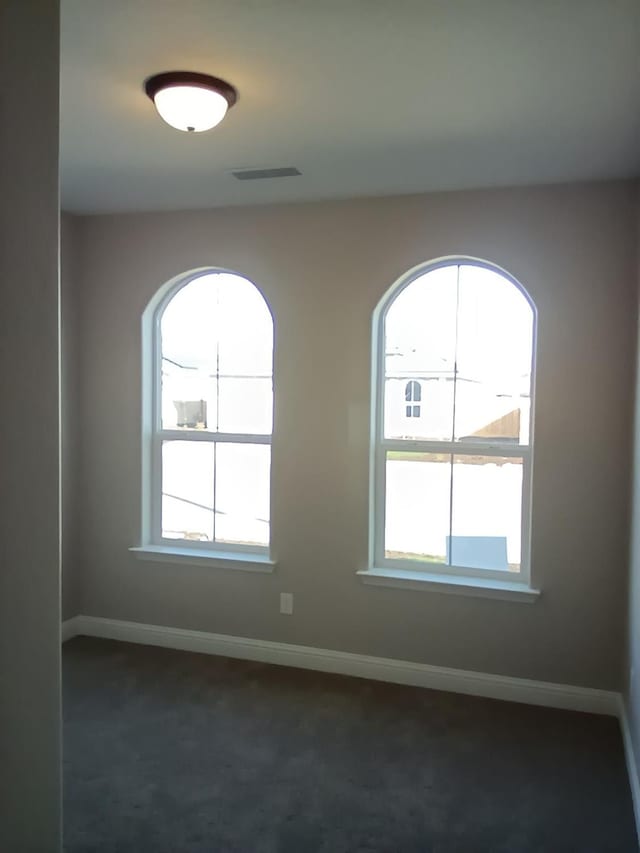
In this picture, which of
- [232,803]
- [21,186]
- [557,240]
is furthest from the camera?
[557,240]

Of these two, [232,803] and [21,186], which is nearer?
[21,186]

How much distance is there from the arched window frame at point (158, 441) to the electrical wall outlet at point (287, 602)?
248mm

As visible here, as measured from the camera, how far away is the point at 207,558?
4113 millimetres

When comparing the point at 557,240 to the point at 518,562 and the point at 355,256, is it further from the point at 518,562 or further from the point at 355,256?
the point at 518,562

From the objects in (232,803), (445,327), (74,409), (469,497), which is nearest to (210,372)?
(74,409)

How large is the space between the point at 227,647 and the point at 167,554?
65 cm

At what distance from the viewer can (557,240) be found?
3.43 metres

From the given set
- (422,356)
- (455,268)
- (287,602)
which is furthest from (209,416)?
(455,268)

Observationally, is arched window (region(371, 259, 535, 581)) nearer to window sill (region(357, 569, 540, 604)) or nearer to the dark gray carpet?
window sill (region(357, 569, 540, 604))

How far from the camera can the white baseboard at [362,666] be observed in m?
3.46

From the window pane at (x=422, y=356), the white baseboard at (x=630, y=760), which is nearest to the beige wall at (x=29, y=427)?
the white baseboard at (x=630, y=760)

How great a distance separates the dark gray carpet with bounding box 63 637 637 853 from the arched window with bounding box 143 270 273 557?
87cm

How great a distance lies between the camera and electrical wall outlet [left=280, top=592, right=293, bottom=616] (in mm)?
3979

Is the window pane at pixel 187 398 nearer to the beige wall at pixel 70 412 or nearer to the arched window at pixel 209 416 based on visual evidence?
the arched window at pixel 209 416
